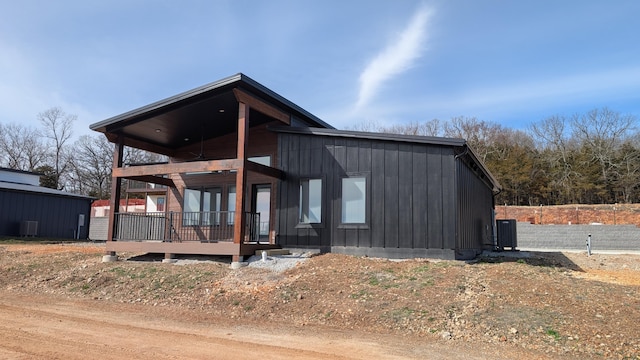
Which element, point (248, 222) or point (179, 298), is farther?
point (248, 222)

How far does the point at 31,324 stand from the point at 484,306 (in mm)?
7182

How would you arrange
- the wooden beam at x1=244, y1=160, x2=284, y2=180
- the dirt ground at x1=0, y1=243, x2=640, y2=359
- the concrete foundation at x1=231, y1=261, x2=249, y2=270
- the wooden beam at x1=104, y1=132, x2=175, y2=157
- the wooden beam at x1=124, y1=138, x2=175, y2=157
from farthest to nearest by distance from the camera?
the wooden beam at x1=124, y1=138, x2=175, y2=157 → the wooden beam at x1=104, y1=132, x2=175, y2=157 → the wooden beam at x1=244, y1=160, x2=284, y2=180 → the concrete foundation at x1=231, y1=261, x2=249, y2=270 → the dirt ground at x1=0, y1=243, x2=640, y2=359

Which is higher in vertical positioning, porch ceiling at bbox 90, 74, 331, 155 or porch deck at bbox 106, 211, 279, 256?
porch ceiling at bbox 90, 74, 331, 155

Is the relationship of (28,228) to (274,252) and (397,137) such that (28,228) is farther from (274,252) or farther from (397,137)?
(397,137)

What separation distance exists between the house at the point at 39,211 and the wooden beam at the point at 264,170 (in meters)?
19.0

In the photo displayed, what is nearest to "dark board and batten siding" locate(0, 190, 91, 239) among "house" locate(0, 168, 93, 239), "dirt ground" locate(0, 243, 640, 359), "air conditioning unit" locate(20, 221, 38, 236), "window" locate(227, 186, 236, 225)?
"house" locate(0, 168, 93, 239)

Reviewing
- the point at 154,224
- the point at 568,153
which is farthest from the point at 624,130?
the point at 154,224

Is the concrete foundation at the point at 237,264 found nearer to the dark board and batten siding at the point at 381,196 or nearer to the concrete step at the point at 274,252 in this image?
the concrete step at the point at 274,252

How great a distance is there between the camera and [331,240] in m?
12.3

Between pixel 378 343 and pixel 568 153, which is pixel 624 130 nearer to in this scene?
pixel 568 153

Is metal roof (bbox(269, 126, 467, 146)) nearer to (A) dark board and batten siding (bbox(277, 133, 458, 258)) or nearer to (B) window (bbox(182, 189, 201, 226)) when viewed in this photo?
(A) dark board and batten siding (bbox(277, 133, 458, 258))

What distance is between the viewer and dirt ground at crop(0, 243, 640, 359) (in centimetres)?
559

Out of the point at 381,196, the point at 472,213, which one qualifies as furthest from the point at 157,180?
the point at 472,213

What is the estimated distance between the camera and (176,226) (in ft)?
52.2
